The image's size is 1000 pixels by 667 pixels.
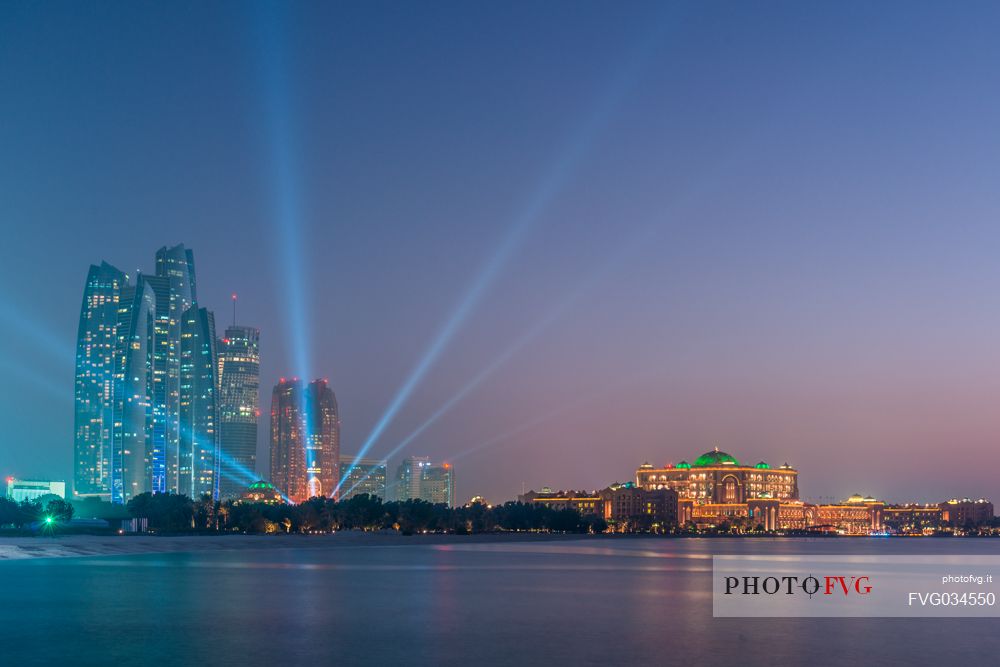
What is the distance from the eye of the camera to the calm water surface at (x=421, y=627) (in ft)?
128

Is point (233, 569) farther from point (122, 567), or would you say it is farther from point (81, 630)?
point (81, 630)

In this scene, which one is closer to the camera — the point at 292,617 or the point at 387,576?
the point at 292,617

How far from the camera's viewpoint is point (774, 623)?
163ft

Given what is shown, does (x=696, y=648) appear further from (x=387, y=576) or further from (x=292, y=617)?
(x=387, y=576)

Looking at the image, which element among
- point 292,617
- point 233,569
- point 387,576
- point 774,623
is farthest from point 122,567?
point 774,623

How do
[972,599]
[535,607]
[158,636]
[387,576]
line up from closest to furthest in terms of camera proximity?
[158,636], [535,607], [972,599], [387,576]

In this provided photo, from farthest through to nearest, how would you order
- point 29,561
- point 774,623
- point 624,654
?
point 29,561 < point 774,623 < point 624,654

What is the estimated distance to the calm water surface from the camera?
39.2 m

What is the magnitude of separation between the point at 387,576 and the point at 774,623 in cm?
4546

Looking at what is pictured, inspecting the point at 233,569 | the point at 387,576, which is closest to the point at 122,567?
the point at 233,569

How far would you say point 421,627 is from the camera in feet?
160

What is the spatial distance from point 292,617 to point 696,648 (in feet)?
69.7

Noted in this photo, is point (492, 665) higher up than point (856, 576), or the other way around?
point (492, 665)

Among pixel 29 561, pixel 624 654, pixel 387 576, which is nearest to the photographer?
pixel 624 654
